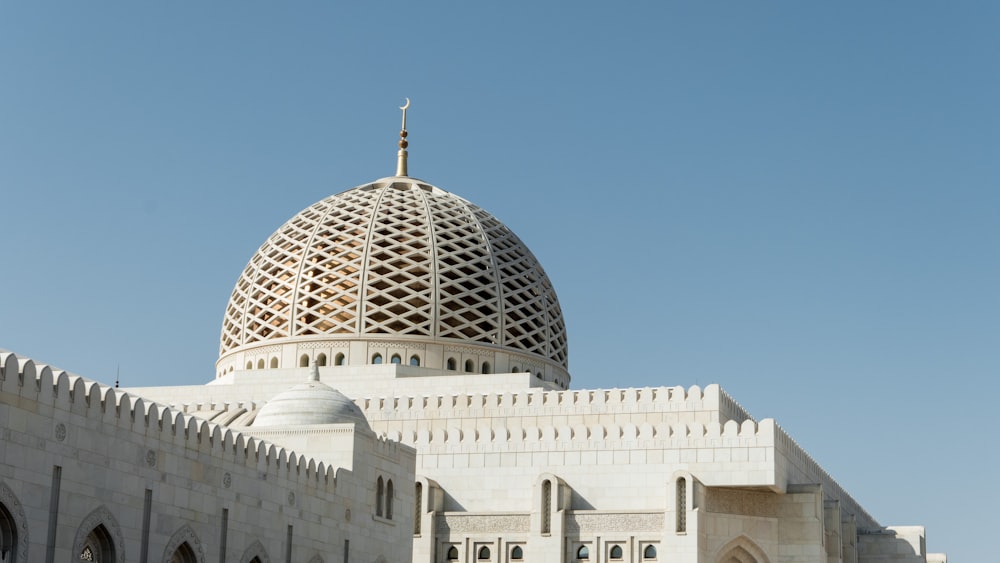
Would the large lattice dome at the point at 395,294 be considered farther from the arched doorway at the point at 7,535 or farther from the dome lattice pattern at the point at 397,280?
the arched doorway at the point at 7,535

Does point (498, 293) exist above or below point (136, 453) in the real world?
above

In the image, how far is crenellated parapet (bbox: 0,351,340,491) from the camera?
1872cm

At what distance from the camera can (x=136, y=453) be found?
20.7 metres

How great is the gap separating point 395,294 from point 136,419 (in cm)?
1969

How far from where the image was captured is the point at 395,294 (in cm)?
4034

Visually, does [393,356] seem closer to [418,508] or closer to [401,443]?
[418,508]

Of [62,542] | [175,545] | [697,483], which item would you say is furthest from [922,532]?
[62,542]

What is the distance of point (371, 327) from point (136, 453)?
19233 mm

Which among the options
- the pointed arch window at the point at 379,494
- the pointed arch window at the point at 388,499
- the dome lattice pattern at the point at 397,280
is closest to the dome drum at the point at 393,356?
the dome lattice pattern at the point at 397,280

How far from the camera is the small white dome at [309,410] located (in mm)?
27734

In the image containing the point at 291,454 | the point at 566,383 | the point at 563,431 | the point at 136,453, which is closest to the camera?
the point at 136,453

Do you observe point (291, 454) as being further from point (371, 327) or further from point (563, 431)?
point (371, 327)

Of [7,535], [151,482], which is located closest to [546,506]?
[151,482]

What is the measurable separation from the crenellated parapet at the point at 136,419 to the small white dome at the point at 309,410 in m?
2.17
